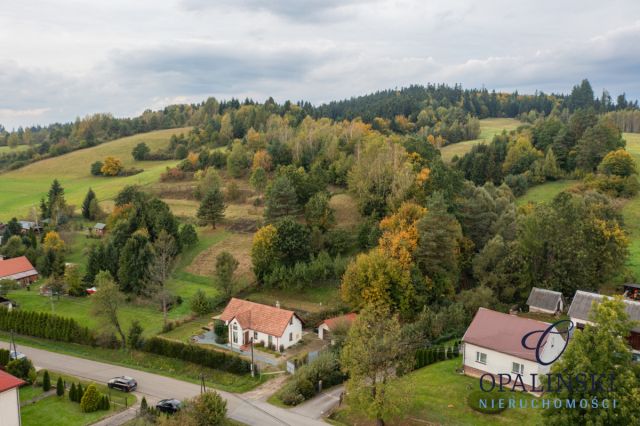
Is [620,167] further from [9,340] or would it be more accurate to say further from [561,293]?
[9,340]

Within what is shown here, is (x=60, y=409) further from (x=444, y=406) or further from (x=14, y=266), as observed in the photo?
(x=14, y=266)

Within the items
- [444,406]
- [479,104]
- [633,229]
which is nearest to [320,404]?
[444,406]

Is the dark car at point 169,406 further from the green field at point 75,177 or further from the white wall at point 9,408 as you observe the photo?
the green field at point 75,177

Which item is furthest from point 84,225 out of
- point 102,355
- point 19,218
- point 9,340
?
point 102,355

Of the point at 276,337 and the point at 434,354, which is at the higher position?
the point at 276,337

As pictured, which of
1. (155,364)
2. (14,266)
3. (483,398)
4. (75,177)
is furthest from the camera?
(75,177)

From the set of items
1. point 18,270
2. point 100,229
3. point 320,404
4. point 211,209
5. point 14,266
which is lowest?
point 320,404

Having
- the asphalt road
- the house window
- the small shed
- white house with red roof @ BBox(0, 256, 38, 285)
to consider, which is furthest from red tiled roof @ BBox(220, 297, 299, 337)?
the small shed
